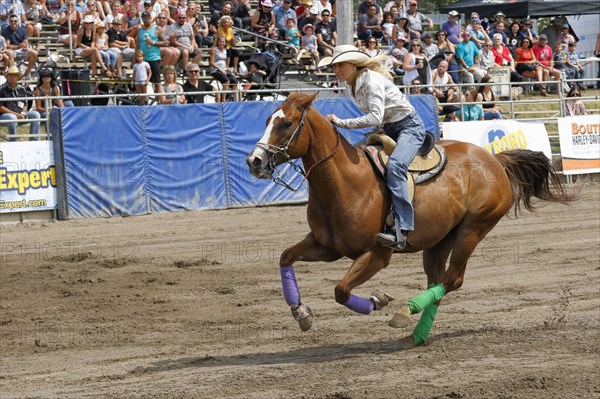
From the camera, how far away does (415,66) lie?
22.6 metres

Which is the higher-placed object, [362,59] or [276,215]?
[362,59]

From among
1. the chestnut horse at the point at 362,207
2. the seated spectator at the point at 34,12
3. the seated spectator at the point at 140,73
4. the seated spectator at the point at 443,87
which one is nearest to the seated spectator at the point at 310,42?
the seated spectator at the point at 443,87

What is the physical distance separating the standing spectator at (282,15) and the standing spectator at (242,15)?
74 cm

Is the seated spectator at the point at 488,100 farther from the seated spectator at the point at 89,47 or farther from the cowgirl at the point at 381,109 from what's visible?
the cowgirl at the point at 381,109

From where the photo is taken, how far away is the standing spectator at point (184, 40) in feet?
71.1

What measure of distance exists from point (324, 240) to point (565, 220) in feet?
31.6

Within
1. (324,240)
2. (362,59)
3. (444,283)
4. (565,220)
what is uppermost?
(362,59)

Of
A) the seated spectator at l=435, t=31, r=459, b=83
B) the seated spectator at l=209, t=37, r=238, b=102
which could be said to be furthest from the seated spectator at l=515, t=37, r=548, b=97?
the seated spectator at l=209, t=37, r=238, b=102

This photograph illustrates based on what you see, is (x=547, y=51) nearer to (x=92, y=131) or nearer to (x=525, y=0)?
(x=525, y=0)

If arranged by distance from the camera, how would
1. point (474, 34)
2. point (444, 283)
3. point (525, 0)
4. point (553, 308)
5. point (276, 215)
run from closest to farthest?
point (444, 283) → point (553, 308) → point (276, 215) → point (474, 34) → point (525, 0)

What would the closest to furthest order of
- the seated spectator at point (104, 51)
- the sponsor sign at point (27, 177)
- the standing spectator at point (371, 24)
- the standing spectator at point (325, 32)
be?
the sponsor sign at point (27, 177)
the seated spectator at point (104, 51)
the standing spectator at point (325, 32)
the standing spectator at point (371, 24)

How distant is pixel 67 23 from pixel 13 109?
456 cm

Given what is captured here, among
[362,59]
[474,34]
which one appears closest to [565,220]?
[362,59]

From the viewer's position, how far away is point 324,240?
822cm
